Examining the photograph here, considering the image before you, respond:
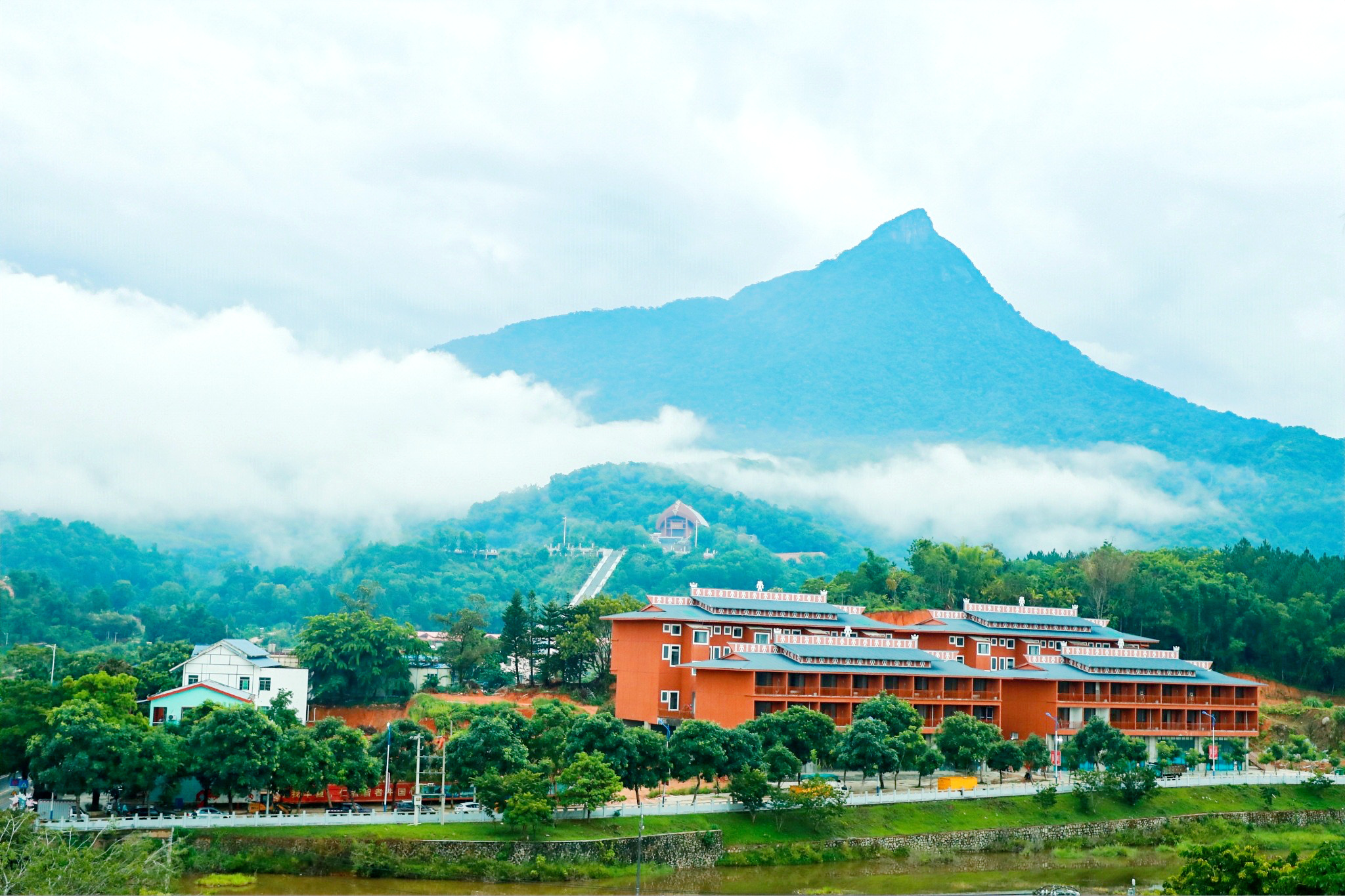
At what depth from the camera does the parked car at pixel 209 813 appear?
38.0m

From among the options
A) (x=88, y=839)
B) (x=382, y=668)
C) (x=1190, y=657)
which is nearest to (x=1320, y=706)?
(x=1190, y=657)

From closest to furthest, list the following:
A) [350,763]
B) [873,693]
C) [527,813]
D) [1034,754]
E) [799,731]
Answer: [527,813]
[350,763]
[799,731]
[1034,754]
[873,693]

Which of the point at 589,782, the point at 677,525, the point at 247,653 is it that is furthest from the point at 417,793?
the point at 677,525

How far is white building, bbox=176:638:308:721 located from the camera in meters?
54.1

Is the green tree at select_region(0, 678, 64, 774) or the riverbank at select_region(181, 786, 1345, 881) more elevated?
the green tree at select_region(0, 678, 64, 774)

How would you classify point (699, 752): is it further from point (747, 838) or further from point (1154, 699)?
point (1154, 699)

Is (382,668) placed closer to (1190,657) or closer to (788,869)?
(788,869)

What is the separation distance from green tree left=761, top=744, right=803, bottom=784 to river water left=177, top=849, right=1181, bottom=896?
3518mm

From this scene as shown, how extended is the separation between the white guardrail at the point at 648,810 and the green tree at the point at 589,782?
4.60 ft

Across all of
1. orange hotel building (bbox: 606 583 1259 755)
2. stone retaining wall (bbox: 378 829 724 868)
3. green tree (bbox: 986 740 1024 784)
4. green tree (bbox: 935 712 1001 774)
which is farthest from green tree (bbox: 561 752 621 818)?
green tree (bbox: 986 740 1024 784)

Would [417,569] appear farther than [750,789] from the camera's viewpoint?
Yes

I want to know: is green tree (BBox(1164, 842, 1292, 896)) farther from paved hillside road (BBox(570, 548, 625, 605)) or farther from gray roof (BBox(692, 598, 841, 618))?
paved hillside road (BBox(570, 548, 625, 605))

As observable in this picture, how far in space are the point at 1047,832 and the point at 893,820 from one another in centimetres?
559

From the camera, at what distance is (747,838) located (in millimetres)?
41312
